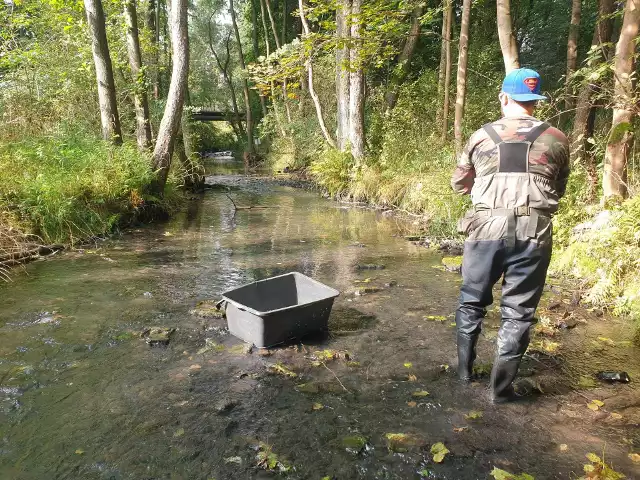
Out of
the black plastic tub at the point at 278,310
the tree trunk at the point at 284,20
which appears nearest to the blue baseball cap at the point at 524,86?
the black plastic tub at the point at 278,310

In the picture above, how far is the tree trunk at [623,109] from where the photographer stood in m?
5.28

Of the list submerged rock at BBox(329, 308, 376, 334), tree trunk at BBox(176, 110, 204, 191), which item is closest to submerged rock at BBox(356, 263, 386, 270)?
submerged rock at BBox(329, 308, 376, 334)

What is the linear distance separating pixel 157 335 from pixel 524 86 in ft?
12.3

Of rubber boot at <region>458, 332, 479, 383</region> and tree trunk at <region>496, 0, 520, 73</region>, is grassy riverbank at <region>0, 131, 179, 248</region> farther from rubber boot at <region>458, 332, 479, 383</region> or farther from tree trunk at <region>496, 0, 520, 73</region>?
tree trunk at <region>496, 0, 520, 73</region>

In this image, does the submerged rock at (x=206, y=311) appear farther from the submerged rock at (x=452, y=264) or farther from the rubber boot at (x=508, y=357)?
the submerged rock at (x=452, y=264)

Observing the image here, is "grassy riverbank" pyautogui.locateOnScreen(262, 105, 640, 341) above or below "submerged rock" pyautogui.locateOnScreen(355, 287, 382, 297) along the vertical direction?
above

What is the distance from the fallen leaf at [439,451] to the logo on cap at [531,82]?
95.7 inches

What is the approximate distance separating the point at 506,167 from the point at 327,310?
2.12 m

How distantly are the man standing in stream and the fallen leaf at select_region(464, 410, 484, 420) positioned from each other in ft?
0.75

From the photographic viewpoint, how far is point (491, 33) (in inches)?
637

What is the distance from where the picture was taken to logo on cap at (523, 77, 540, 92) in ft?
10.3

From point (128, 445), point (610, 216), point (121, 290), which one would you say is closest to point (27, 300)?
point (121, 290)

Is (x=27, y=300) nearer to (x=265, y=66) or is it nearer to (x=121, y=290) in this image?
(x=121, y=290)

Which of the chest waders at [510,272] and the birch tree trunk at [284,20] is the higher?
the birch tree trunk at [284,20]
